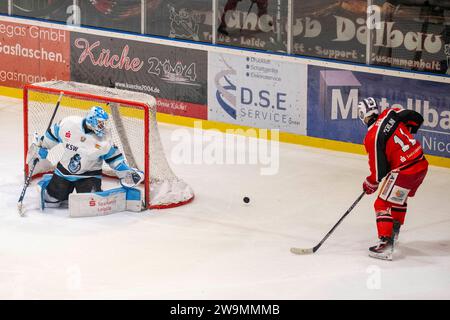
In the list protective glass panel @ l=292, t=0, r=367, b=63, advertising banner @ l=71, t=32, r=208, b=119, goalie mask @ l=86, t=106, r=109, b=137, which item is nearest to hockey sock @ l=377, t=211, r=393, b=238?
goalie mask @ l=86, t=106, r=109, b=137

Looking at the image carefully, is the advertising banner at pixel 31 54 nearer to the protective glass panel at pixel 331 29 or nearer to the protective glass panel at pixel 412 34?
the protective glass panel at pixel 331 29

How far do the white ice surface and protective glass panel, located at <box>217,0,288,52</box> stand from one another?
4.91ft

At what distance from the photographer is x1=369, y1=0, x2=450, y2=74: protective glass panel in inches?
477

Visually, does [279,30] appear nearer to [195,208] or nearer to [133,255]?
[195,208]

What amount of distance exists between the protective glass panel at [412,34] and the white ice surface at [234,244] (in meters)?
1.01

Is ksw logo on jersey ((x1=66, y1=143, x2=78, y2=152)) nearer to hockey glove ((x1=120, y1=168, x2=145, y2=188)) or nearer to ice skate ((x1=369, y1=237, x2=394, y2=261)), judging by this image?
hockey glove ((x1=120, y1=168, x2=145, y2=188))

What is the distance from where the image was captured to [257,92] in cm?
1320

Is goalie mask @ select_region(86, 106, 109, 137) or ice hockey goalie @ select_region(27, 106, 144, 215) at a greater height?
goalie mask @ select_region(86, 106, 109, 137)

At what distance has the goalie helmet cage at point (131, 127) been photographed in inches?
437

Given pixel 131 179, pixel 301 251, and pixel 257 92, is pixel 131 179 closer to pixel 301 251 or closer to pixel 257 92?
pixel 301 251

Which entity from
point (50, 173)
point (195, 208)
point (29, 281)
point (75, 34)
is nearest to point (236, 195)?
point (195, 208)

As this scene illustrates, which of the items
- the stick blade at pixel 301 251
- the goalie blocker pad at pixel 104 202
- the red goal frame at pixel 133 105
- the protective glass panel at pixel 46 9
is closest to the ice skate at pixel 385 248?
the stick blade at pixel 301 251

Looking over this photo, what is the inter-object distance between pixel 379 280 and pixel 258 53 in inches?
171

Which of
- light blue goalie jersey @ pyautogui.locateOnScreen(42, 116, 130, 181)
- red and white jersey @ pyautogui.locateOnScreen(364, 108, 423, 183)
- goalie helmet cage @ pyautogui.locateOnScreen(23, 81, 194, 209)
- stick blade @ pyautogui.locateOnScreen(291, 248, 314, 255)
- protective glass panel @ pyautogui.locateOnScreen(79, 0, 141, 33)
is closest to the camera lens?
red and white jersey @ pyautogui.locateOnScreen(364, 108, 423, 183)
